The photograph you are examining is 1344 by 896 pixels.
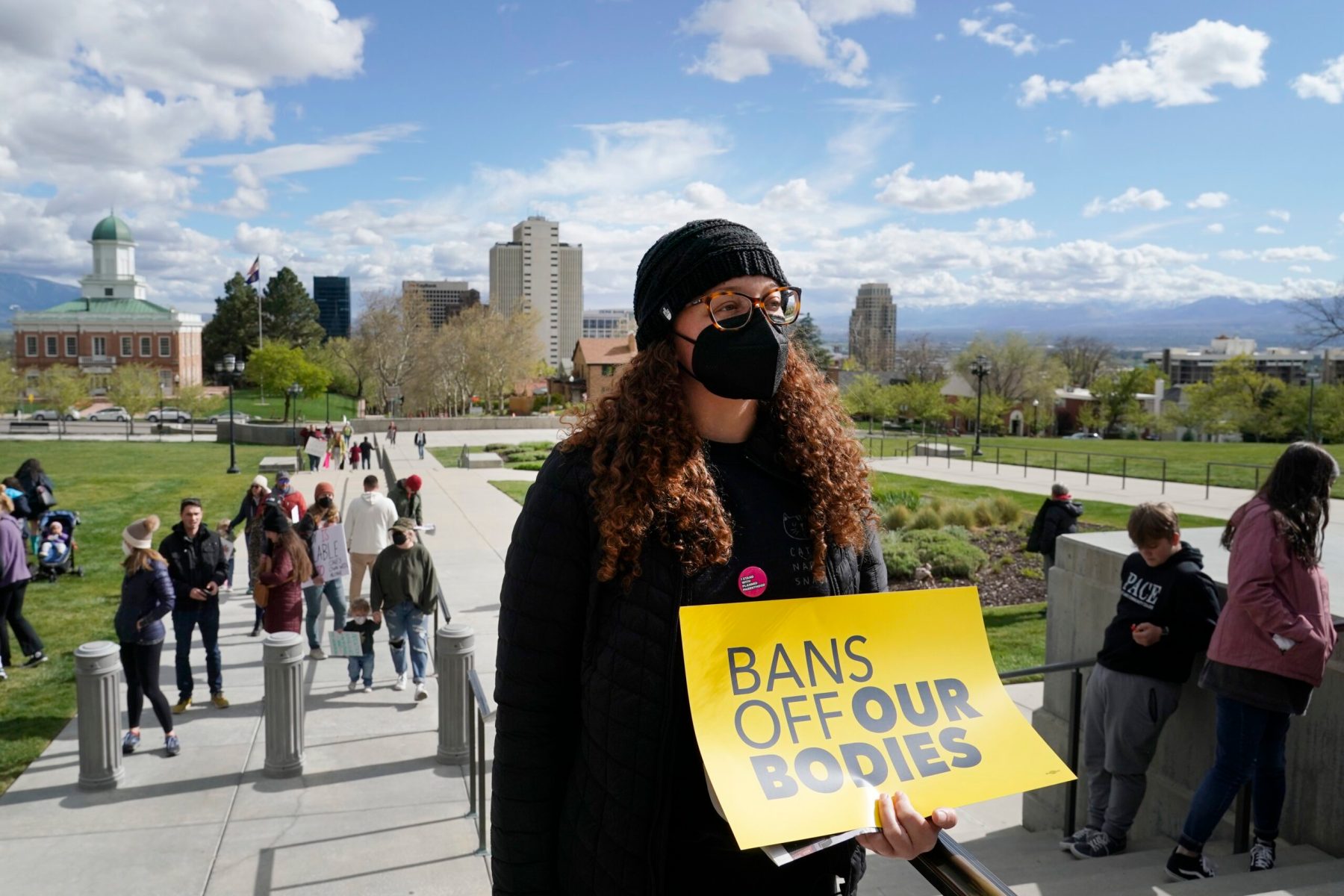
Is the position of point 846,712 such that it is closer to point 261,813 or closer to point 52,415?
point 261,813

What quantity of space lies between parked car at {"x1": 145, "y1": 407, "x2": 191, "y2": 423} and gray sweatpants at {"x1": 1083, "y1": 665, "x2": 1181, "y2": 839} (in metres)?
75.1

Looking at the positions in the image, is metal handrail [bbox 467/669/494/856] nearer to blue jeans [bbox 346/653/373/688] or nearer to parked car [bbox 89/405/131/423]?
blue jeans [bbox 346/653/373/688]

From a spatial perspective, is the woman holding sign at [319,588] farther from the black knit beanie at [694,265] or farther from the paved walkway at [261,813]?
the black knit beanie at [694,265]

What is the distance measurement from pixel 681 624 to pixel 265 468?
33.7 m

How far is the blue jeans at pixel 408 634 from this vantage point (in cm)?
905

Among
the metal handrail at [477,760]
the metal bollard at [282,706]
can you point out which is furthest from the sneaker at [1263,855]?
the metal bollard at [282,706]

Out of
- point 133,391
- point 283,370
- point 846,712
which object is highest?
point 283,370

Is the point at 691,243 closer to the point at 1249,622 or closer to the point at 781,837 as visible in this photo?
the point at 781,837

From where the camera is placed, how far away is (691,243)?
6.79 feet

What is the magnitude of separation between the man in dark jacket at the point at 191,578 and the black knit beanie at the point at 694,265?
741cm

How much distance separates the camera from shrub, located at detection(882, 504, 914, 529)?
18.3 m

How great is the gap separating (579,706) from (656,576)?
340mm

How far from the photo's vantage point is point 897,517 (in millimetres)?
18641

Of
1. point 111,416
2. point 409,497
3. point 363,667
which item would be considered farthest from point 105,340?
point 363,667
